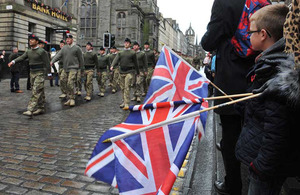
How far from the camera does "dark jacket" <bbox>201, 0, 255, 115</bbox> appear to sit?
2701mm

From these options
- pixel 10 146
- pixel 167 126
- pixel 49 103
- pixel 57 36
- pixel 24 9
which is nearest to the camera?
pixel 167 126

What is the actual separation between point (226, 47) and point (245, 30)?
241mm

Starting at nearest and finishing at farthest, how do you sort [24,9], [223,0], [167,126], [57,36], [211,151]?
[167,126] < [223,0] < [211,151] < [24,9] < [57,36]

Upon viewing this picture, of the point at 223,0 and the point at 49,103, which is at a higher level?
the point at 223,0

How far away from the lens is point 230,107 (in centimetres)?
276

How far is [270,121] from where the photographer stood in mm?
1678

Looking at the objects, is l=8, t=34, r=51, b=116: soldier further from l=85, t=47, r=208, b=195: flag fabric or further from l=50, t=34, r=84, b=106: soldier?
l=85, t=47, r=208, b=195: flag fabric

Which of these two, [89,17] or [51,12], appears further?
[89,17]

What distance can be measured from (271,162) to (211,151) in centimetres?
298

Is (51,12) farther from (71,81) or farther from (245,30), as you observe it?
(245,30)

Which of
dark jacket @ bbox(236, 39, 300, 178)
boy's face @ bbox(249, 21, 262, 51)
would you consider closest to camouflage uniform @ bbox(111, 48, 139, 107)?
boy's face @ bbox(249, 21, 262, 51)

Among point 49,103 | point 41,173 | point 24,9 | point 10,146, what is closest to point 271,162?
point 41,173

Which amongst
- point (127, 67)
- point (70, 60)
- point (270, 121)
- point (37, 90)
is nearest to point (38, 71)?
point (37, 90)

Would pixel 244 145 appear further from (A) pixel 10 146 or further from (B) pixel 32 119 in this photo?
(B) pixel 32 119
